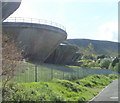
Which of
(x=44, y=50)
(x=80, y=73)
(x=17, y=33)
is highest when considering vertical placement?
(x=17, y=33)

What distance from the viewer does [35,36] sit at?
38.3 metres

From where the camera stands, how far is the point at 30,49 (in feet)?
127

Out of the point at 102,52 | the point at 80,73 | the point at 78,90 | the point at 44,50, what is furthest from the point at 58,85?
the point at 102,52

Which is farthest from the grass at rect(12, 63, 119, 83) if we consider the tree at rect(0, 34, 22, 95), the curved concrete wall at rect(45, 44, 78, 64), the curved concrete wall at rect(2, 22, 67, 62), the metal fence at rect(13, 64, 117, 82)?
the curved concrete wall at rect(45, 44, 78, 64)

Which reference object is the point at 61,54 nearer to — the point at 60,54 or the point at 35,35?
the point at 60,54

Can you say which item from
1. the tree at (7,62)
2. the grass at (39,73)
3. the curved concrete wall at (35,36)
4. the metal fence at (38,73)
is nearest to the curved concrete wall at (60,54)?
the curved concrete wall at (35,36)

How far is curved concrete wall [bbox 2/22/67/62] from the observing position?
36006mm

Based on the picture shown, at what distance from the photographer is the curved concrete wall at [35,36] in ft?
118

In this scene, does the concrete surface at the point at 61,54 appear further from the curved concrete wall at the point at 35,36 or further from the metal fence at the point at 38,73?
the metal fence at the point at 38,73

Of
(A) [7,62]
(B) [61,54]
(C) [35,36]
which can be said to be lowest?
(B) [61,54]

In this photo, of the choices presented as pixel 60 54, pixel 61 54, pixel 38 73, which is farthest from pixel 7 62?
pixel 61 54

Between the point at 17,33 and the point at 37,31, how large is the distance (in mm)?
3303

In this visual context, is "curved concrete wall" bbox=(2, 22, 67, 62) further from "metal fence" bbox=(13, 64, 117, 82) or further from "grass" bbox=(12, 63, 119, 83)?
"metal fence" bbox=(13, 64, 117, 82)

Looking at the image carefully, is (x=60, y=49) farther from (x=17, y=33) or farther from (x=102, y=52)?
(x=102, y=52)
